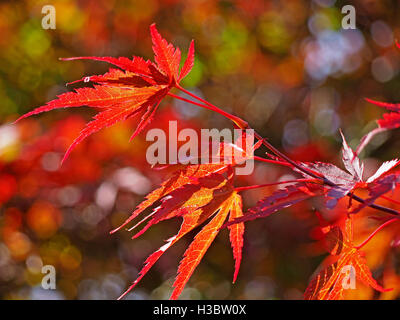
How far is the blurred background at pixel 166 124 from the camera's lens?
6.64 feet

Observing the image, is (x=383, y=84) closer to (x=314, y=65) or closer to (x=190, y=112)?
(x=314, y=65)

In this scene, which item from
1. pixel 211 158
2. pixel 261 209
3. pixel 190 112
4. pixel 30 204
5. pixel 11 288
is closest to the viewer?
pixel 261 209


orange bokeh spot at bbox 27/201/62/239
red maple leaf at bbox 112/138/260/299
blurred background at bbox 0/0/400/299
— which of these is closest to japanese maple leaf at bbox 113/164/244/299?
red maple leaf at bbox 112/138/260/299

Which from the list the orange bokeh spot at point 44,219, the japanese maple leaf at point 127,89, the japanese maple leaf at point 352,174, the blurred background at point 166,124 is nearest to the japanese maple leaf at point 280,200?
the japanese maple leaf at point 352,174

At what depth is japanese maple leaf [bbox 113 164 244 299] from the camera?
59 centimetres

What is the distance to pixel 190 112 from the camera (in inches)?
102

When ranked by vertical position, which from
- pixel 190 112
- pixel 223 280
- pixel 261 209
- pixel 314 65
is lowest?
pixel 223 280

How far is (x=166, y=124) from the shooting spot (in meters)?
2.14

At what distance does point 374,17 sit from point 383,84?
0.33 meters

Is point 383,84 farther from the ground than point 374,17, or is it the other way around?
point 374,17

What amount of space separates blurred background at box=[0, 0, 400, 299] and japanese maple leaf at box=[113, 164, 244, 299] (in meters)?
1.15

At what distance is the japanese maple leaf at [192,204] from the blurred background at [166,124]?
115cm

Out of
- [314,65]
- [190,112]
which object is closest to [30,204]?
[190,112]

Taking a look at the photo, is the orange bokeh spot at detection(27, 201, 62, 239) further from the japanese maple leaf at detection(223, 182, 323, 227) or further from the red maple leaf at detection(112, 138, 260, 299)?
the japanese maple leaf at detection(223, 182, 323, 227)
